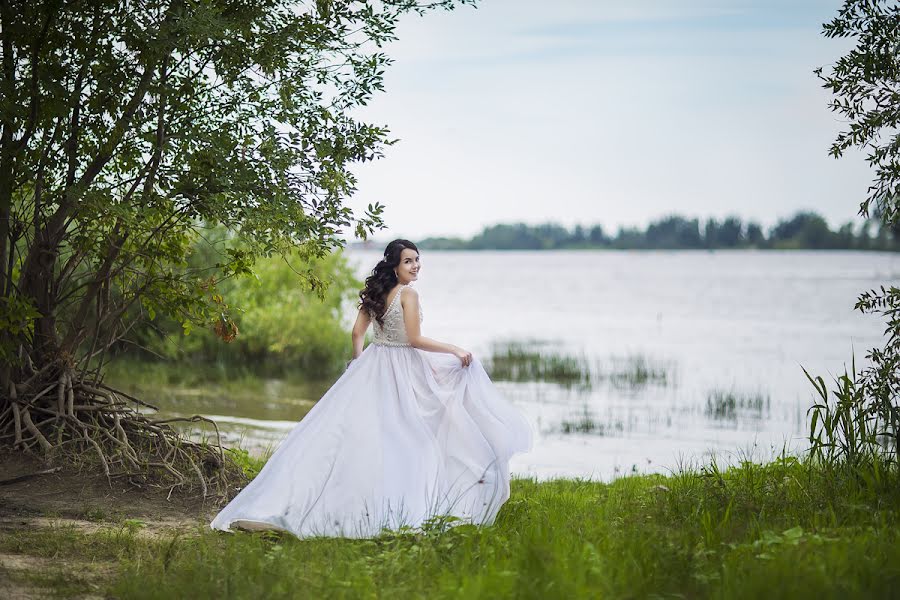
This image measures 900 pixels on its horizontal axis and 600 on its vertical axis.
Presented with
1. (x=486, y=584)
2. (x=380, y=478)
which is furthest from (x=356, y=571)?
(x=380, y=478)

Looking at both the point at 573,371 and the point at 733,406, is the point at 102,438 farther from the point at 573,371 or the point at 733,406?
the point at 573,371

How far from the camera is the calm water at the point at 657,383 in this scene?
13297mm

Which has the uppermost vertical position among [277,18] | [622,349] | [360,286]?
[277,18]

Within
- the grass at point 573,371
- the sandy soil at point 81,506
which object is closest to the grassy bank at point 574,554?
the sandy soil at point 81,506

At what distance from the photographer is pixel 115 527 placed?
6.59 m

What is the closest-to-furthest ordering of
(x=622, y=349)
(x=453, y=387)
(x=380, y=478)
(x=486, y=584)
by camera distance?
1. (x=486, y=584)
2. (x=380, y=478)
3. (x=453, y=387)
4. (x=622, y=349)

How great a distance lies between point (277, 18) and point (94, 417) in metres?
3.95

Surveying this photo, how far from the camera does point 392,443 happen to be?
21.9 feet

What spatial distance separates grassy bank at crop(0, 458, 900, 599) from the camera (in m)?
4.69

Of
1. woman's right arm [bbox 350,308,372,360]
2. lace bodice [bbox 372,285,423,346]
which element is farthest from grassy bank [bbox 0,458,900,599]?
woman's right arm [bbox 350,308,372,360]

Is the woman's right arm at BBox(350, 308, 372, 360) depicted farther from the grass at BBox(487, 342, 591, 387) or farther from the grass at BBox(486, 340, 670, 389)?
the grass at BBox(487, 342, 591, 387)

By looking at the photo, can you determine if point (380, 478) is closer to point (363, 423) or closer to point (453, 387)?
point (363, 423)

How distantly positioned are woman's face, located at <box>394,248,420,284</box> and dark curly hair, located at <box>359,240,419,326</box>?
0.03 meters

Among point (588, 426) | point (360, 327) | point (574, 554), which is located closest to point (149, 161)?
point (360, 327)
